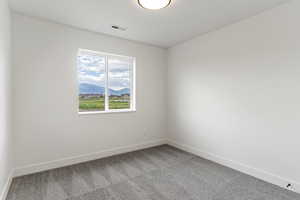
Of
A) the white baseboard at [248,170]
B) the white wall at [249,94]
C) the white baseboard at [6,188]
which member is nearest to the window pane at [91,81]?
the white baseboard at [6,188]

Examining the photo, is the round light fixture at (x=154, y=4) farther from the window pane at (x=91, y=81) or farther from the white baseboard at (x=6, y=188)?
the white baseboard at (x=6, y=188)

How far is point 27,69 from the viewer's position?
2.44 metres

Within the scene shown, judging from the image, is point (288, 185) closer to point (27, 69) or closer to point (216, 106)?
point (216, 106)

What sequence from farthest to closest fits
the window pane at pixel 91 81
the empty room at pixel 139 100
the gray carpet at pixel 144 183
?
the window pane at pixel 91 81 < the empty room at pixel 139 100 < the gray carpet at pixel 144 183

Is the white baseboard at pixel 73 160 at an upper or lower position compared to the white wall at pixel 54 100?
lower

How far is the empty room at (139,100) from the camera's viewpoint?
6.79 feet

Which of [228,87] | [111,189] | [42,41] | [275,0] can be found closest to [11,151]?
[111,189]

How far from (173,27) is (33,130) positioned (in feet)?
9.84

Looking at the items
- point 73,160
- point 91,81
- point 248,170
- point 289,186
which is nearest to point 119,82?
point 91,81

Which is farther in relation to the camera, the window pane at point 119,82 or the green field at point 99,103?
the window pane at point 119,82

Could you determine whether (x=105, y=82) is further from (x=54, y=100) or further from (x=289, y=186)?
(x=289, y=186)

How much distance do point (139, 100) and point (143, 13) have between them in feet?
6.17

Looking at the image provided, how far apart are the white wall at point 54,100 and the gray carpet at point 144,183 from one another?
0.37 meters

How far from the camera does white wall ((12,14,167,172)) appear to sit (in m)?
2.41
